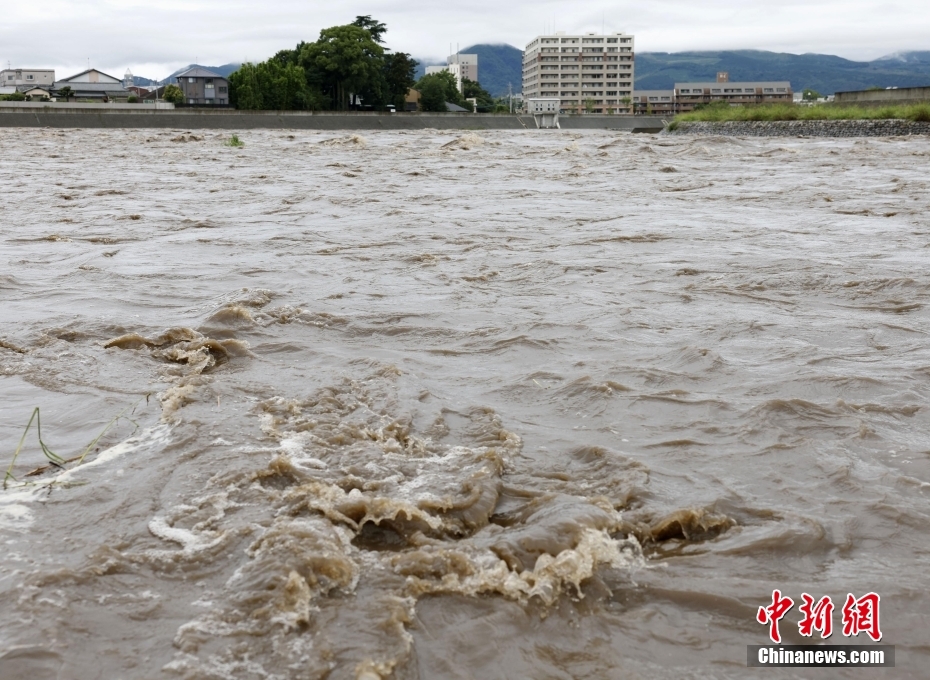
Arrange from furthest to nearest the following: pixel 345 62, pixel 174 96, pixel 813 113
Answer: pixel 174 96 → pixel 345 62 → pixel 813 113

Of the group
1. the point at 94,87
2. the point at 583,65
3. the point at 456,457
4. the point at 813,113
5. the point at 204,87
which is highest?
the point at 583,65

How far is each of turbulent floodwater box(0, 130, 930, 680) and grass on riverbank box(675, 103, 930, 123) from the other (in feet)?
101

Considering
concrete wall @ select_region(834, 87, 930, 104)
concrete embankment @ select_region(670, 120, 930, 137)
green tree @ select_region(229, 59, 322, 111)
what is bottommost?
concrete embankment @ select_region(670, 120, 930, 137)

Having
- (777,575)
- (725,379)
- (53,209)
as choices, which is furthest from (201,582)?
(53,209)

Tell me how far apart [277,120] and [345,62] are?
30.4 meters

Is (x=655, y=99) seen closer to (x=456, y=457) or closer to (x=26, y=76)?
(x=26, y=76)

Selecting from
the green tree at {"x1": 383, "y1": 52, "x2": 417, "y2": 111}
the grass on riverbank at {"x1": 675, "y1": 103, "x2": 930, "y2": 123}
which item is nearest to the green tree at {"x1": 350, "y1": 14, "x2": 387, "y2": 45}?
the green tree at {"x1": 383, "y1": 52, "x2": 417, "y2": 111}

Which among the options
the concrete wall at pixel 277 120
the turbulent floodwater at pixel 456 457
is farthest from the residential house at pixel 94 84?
the turbulent floodwater at pixel 456 457

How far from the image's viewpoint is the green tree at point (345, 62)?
77500 mm

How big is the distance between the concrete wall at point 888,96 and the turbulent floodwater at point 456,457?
36.9 metres

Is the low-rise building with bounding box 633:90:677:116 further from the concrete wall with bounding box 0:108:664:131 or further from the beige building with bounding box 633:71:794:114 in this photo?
the concrete wall with bounding box 0:108:664:131

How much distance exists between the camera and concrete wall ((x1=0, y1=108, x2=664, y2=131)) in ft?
146

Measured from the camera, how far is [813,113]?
39.5 meters

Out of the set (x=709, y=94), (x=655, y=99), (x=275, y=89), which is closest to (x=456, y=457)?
(x=275, y=89)
